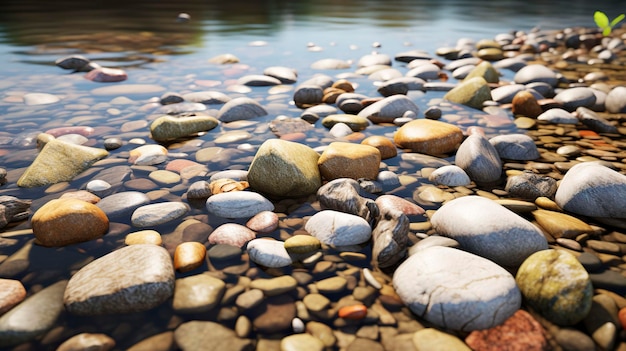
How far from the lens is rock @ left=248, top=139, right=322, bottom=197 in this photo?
2764 millimetres

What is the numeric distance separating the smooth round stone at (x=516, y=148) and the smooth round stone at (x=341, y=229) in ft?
6.03

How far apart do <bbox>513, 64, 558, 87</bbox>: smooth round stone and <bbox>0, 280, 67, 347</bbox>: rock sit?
6676 mm

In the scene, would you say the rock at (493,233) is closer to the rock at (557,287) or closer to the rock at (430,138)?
the rock at (557,287)

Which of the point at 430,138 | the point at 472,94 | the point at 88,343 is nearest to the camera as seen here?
the point at 88,343

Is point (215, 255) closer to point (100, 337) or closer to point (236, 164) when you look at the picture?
point (100, 337)

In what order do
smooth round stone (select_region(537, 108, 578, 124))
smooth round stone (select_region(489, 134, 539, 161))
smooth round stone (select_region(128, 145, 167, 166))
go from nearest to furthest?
smooth round stone (select_region(128, 145, 167, 166)) → smooth round stone (select_region(489, 134, 539, 161)) → smooth round stone (select_region(537, 108, 578, 124))

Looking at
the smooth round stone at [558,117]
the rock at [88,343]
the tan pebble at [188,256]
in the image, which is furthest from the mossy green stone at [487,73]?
the rock at [88,343]

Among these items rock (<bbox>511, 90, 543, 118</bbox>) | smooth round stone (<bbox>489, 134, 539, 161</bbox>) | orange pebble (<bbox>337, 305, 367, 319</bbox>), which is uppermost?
rock (<bbox>511, 90, 543, 118</bbox>)

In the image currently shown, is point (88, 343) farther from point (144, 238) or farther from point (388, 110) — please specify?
point (388, 110)

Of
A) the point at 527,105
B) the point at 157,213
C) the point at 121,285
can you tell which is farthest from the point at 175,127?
the point at 527,105

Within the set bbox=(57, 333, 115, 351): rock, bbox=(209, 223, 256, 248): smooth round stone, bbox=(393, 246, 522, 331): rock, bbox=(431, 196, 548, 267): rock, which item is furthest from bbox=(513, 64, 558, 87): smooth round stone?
bbox=(57, 333, 115, 351): rock

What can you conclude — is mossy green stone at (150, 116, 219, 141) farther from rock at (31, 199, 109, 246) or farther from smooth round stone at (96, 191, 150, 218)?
rock at (31, 199, 109, 246)

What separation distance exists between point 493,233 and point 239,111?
10.4ft

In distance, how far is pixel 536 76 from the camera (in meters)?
6.17
